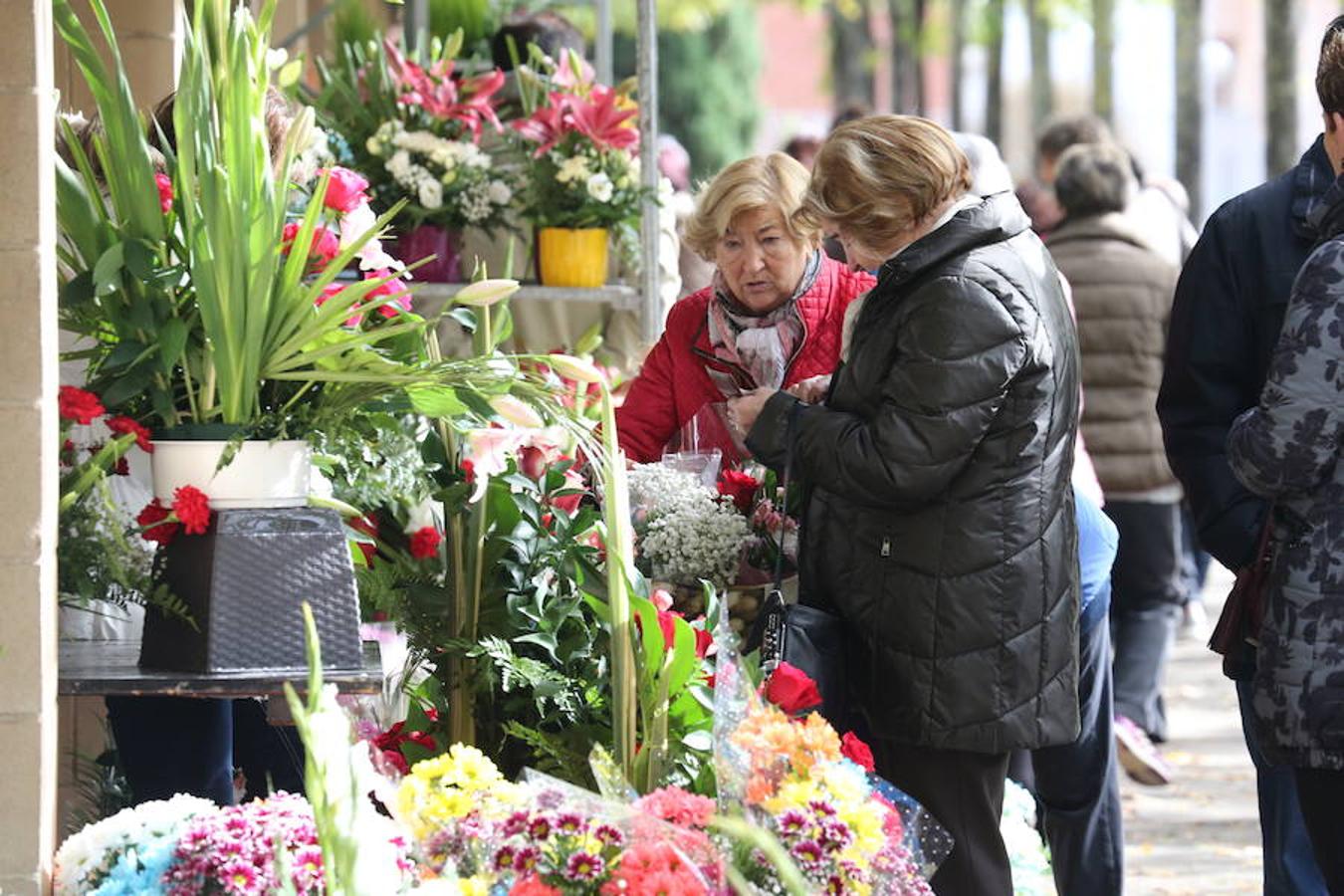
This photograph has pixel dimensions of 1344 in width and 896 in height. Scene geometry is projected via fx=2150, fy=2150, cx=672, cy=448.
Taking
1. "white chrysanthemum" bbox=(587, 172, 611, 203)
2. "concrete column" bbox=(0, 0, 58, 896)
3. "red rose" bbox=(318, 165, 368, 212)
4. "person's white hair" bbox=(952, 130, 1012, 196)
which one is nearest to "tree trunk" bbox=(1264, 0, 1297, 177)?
"white chrysanthemum" bbox=(587, 172, 611, 203)

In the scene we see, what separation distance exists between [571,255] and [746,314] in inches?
60.6

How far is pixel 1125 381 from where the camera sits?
714 centimetres

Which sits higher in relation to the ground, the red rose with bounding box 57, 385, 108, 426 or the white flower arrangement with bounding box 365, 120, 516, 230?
the white flower arrangement with bounding box 365, 120, 516, 230

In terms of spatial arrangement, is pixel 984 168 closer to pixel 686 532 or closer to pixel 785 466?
pixel 785 466

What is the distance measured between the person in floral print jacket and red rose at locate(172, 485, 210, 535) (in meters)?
1.63

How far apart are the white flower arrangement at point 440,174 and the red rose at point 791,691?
2.51 meters

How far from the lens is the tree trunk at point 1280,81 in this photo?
14461 millimetres

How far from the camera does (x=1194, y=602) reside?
9.92 m

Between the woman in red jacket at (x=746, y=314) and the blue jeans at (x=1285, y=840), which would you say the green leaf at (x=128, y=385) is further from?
the blue jeans at (x=1285, y=840)

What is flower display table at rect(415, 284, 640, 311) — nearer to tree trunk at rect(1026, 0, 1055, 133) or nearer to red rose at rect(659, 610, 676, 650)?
red rose at rect(659, 610, 676, 650)

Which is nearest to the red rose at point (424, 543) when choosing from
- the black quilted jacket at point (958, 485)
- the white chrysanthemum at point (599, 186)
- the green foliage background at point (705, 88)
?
the black quilted jacket at point (958, 485)

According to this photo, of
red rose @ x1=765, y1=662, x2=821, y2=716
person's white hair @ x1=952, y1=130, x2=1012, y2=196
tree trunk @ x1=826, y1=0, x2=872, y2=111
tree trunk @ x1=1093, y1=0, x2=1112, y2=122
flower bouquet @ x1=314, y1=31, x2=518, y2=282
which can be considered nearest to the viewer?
red rose @ x1=765, y1=662, x2=821, y2=716

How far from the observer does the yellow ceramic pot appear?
561 cm

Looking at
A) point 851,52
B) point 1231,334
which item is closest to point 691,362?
point 1231,334
